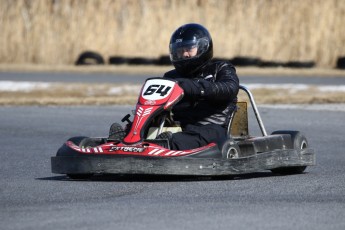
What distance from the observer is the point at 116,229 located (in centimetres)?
553

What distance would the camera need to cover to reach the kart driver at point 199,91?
8141 millimetres

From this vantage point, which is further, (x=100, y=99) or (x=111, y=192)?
(x=100, y=99)

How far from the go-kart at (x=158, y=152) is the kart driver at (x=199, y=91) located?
0.30 ft

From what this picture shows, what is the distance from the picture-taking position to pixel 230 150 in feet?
26.3

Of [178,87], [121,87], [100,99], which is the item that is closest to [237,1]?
[121,87]

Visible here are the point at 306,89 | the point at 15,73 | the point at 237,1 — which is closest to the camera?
the point at 306,89

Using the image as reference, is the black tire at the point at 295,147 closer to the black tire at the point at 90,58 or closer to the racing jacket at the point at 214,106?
the racing jacket at the point at 214,106

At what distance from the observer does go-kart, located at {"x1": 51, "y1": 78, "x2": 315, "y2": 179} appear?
306 inches

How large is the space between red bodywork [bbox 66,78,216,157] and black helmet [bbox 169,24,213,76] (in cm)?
62

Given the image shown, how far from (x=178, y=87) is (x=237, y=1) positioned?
20.6 meters

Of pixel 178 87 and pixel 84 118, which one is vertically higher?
pixel 178 87

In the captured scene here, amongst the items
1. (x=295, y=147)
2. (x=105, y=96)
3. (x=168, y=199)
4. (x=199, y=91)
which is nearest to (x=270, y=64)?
(x=105, y=96)

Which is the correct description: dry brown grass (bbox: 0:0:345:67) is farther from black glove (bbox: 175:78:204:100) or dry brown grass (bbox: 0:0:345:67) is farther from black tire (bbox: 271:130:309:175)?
black glove (bbox: 175:78:204:100)

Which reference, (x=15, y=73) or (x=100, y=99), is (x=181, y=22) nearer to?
(x=15, y=73)
